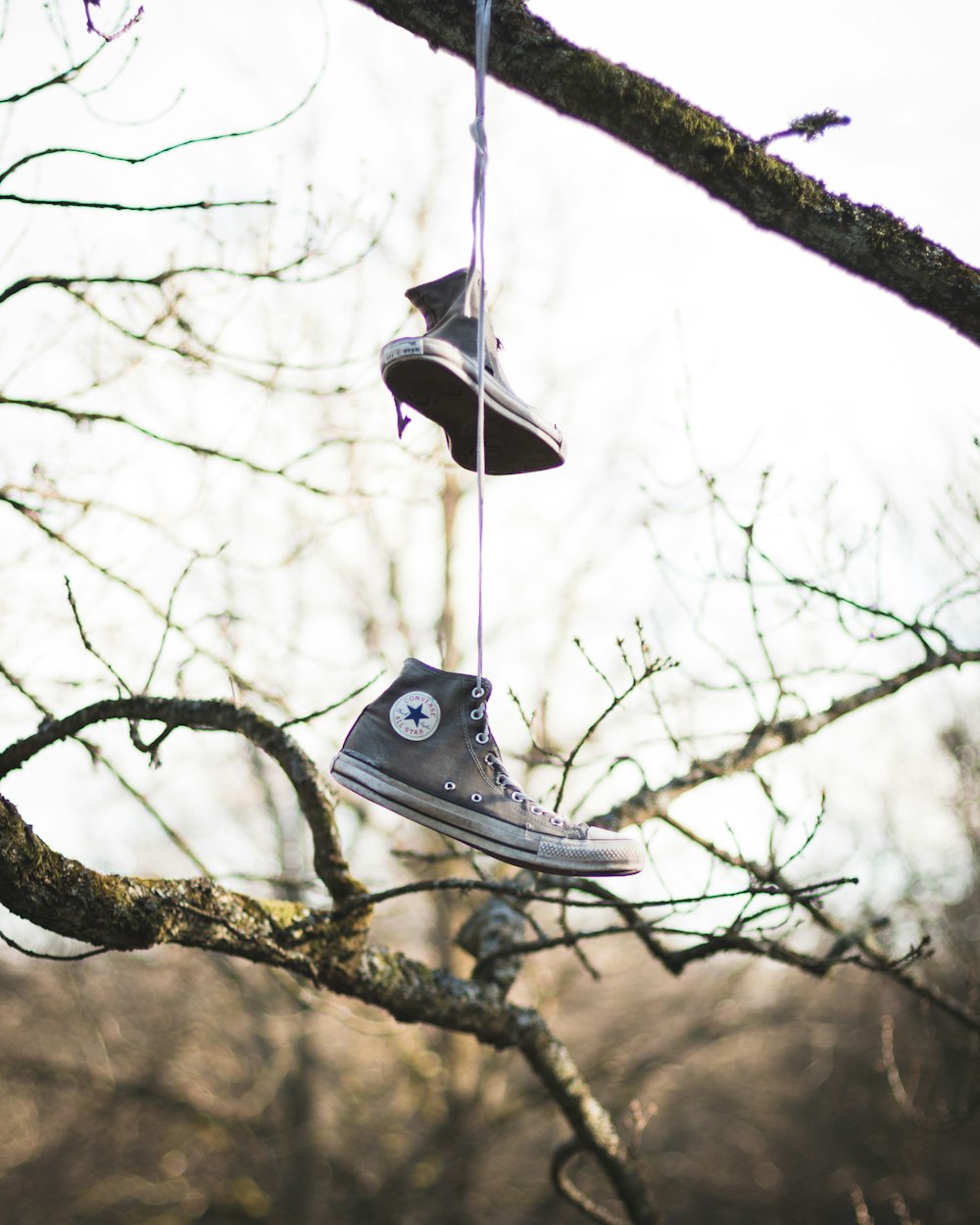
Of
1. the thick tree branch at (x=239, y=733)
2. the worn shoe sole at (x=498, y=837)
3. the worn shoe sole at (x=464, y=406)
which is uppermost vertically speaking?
the worn shoe sole at (x=464, y=406)

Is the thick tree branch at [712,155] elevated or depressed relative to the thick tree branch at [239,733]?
elevated

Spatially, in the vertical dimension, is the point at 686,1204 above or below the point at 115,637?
below

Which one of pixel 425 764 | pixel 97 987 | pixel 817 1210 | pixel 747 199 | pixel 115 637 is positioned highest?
pixel 97 987

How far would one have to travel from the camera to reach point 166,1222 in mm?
11664

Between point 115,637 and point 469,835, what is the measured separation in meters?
2.86

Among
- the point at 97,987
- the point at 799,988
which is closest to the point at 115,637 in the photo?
the point at 97,987

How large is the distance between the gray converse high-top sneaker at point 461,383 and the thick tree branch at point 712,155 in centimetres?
53

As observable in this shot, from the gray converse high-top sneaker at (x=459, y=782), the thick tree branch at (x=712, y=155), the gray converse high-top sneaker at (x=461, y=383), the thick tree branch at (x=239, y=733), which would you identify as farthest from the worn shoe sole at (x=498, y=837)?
the thick tree branch at (x=712, y=155)

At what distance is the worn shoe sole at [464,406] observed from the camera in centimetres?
246

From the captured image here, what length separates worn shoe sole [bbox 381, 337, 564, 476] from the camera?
96.8 inches

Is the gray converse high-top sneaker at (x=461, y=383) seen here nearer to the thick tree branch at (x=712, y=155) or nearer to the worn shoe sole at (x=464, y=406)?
the worn shoe sole at (x=464, y=406)

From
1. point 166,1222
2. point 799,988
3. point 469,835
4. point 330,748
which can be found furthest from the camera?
point 799,988

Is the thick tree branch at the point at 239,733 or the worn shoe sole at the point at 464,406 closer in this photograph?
the worn shoe sole at the point at 464,406

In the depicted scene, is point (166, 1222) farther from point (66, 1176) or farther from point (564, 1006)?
point (564, 1006)
